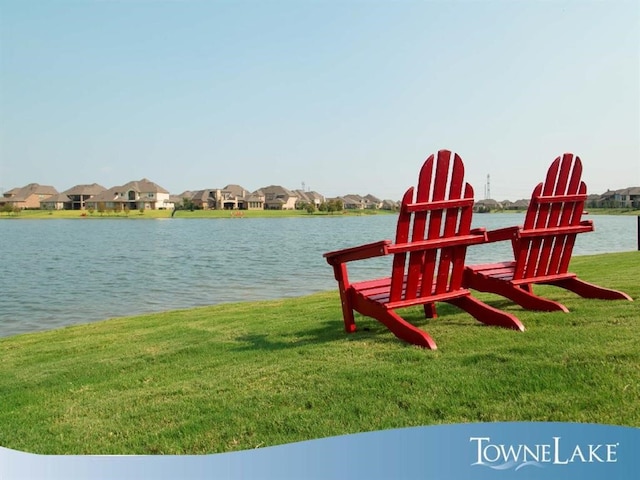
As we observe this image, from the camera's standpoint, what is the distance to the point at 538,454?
3012 millimetres

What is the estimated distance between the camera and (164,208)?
128 meters

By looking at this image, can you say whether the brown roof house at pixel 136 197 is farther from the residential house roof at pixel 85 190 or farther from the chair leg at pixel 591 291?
the chair leg at pixel 591 291

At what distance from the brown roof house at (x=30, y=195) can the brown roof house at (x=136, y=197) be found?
1272 cm

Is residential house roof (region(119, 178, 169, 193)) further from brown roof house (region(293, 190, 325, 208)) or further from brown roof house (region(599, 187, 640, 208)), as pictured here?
brown roof house (region(599, 187, 640, 208))

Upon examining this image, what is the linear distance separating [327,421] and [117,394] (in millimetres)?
2030

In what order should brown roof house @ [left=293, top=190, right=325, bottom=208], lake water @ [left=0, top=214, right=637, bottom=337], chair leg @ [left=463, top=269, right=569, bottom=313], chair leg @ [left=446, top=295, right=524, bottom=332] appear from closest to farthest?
chair leg @ [left=446, top=295, right=524, bottom=332], chair leg @ [left=463, top=269, right=569, bottom=313], lake water @ [left=0, top=214, right=637, bottom=337], brown roof house @ [left=293, top=190, right=325, bottom=208]

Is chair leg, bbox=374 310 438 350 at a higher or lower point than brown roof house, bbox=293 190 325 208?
lower

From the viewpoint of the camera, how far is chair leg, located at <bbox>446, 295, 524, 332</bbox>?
16.5 ft

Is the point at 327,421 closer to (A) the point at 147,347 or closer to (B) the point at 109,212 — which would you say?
(A) the point at 147,347

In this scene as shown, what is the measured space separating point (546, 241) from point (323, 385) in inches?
138

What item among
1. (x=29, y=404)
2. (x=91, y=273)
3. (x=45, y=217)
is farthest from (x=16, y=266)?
(x=45, y=217)

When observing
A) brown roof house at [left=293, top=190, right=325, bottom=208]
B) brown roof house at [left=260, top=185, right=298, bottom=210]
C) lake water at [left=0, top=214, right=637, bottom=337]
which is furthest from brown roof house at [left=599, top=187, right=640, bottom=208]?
lake water at [left=0, top=214, right=637, bottom=337]

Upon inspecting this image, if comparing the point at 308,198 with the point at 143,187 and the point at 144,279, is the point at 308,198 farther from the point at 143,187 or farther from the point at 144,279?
the point at 144,279

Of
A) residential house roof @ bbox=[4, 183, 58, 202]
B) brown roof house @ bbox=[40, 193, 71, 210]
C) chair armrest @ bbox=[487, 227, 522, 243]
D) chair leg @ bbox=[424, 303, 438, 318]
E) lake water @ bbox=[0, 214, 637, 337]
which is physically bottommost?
lake water @ bbox=[0, 214, 637, 337]
